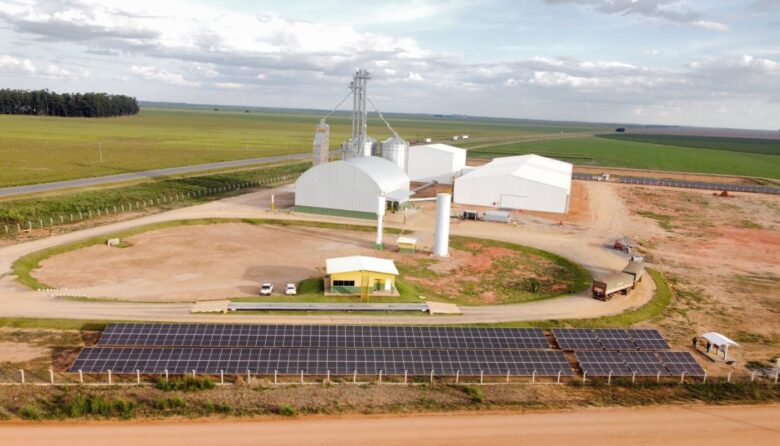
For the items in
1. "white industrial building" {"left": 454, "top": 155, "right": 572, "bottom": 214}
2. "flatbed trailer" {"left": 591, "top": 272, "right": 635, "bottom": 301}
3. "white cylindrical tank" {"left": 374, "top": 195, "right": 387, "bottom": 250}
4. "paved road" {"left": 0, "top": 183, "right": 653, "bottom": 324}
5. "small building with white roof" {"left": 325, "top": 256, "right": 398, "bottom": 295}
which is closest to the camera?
"paved road" {"left": 0, "top": 183, "right": 653, "bottom": 324}

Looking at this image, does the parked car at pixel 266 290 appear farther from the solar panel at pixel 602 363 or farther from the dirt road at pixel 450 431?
the solar panel at pixel 602 363

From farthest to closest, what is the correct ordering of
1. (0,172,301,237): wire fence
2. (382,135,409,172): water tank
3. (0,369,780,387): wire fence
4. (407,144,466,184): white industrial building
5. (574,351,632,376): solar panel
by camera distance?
1. (407,144,466,184): white industrial building
2. (382,135,409,172): water tank
3. (0,172,301,237): wire fence
4. (574,351,632,376): solar panel
5. (0,369,780,387): wire fence

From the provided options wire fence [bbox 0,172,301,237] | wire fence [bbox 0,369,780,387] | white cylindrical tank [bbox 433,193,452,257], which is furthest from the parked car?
wire fence [bbox 0,172,301,237]

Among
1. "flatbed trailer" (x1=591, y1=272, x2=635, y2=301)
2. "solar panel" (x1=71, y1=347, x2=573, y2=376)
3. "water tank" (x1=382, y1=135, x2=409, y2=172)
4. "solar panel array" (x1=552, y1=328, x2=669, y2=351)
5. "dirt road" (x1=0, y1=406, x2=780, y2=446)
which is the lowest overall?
"dirt road" (x1=0, y1=406, x2=780, y2=446)

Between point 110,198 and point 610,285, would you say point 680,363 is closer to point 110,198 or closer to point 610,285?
point 610,285

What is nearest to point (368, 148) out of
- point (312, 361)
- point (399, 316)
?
point (399, 316)

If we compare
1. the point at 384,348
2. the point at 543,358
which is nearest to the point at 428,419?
the point at 384,348

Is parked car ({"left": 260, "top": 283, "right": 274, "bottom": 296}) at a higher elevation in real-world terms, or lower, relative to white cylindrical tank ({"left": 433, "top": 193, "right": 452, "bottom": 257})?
lower

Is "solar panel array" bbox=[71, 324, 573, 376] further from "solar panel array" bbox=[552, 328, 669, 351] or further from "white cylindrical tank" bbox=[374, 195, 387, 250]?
"white cylindrical tank" bbox=[374, 195, 387, 250]
